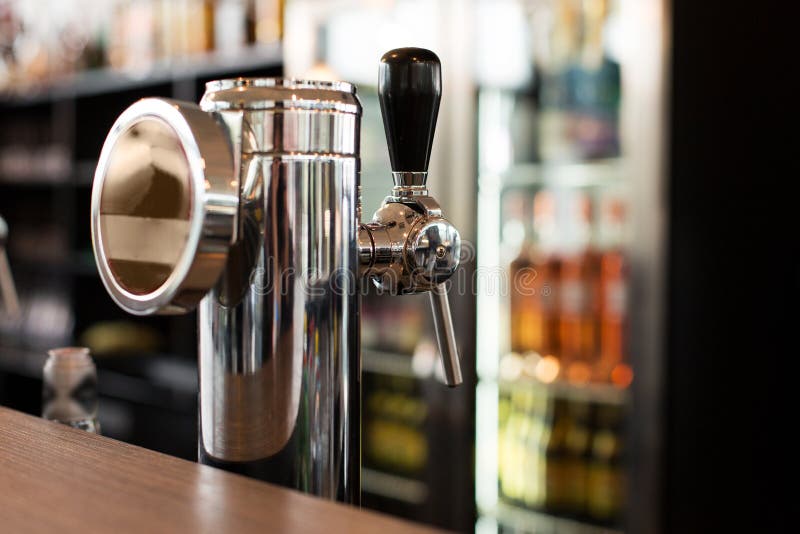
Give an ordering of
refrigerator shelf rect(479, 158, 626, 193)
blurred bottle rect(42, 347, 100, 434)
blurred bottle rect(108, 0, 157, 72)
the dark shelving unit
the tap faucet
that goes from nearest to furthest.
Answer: the tap faucet
blurred bottle rect(42, 347, 100, 434)
refrigerator shelf rect(479, 158, 626, 193)
the dark shelving unit
blurred bottle rect(108, 0, 157, 72)

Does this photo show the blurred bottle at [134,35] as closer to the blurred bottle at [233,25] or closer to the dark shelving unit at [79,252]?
the dark shelving unit at [79,252]

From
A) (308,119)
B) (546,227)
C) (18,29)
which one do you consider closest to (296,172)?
(308,119)

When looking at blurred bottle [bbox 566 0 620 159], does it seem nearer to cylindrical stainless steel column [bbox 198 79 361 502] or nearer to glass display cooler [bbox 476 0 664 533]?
glass display cooler [bbox 476 0 664 533]

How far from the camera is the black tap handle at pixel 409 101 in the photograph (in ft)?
1.68

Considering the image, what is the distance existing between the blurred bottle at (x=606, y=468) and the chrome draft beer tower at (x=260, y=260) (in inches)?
70.2

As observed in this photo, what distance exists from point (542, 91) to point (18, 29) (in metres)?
1.22

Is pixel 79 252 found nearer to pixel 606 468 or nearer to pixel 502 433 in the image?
pixel 502 433

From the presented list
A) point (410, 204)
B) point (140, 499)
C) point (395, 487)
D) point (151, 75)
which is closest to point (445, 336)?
point (410, 204)

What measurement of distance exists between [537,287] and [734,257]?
0.56 metres

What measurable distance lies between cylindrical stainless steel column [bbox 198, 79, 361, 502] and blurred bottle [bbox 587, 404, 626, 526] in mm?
1783

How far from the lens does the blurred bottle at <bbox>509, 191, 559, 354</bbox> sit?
7.27 feet

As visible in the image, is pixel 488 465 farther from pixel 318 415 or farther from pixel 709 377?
Answer: pixel 318 415

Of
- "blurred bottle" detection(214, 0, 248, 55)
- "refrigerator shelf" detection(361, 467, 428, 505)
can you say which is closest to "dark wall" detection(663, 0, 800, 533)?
"refrigerator shelf" detection(361, 467, 428, 505)

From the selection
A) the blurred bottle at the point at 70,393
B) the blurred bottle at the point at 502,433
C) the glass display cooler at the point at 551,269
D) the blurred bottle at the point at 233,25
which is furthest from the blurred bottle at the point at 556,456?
the blurred bottle at the point at 70,393
